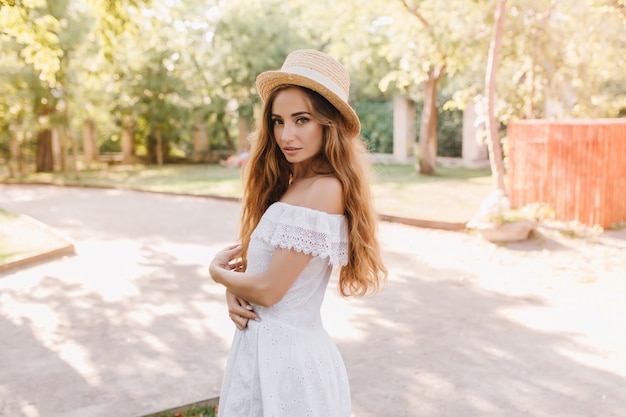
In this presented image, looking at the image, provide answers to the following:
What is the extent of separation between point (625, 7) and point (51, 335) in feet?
34.3

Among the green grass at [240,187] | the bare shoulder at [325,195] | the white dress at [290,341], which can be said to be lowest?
the green grass at [240,187]

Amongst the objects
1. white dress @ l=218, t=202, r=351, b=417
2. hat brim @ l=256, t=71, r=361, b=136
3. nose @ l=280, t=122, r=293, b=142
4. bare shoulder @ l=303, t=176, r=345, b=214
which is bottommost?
white dress @ l=218, t=202, r=351, b=417

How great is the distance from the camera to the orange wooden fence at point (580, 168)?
33.3 feet

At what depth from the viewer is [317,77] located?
2.16 metres

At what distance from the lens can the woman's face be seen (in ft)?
7.26

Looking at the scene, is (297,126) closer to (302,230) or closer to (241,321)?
(302,230)

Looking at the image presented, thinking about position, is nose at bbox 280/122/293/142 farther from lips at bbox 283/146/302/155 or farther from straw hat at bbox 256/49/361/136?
straw hat at bbox 256/49/361/136

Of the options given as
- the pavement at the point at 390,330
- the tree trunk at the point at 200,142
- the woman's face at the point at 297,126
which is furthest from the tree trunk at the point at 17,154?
the woman's face at the point at 297,126

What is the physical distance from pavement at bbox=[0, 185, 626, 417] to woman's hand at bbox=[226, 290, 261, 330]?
2157 mm

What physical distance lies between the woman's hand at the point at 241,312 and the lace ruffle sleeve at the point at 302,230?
25cm

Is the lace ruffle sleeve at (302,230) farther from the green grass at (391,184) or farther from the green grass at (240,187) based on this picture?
the green grass at (391,184)

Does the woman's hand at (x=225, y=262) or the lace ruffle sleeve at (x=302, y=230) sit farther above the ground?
the lace ruffle sleeve at (x=302, y=230)

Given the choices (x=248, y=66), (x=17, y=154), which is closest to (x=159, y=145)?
(x=248, y=66)

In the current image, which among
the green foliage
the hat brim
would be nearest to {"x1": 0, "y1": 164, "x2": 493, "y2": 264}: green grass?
the green foliage
